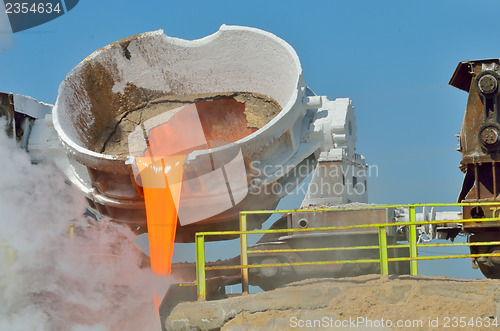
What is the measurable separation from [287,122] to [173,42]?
8.03ft

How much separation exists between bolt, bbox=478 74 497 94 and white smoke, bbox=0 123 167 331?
4.80 metres

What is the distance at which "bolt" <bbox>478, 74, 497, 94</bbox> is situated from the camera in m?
9.12

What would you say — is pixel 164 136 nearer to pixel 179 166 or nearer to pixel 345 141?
pixel 179 166

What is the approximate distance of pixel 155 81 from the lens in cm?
1015

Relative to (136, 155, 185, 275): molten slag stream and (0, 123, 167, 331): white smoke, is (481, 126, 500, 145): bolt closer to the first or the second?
(136, 155, 185, 275): molten slag stream

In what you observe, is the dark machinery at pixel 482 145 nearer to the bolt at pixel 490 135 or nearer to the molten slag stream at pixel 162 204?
the bolt at pixel 490 135

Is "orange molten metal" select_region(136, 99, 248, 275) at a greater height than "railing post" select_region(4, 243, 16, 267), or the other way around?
"orange molten metal" select_region(136, 99, 248, 275)

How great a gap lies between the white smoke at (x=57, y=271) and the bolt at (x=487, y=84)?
189 inches

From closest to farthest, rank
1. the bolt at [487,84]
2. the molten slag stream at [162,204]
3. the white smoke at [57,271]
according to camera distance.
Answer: the white smoke at [57,271], the molten slag stream at [162,204], the bolt at [487,84]

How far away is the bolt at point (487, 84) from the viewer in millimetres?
9117

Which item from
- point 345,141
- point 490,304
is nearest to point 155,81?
point 345,141

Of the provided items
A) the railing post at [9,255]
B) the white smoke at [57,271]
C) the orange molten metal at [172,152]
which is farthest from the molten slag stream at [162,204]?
the railing post at [9,255]

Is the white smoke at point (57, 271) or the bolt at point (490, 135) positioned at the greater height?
the bolt at point (490, 135)

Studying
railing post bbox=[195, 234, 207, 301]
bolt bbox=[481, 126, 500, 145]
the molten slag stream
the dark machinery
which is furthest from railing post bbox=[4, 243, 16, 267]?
bolt bbox=[481, 126, 500, 145]
